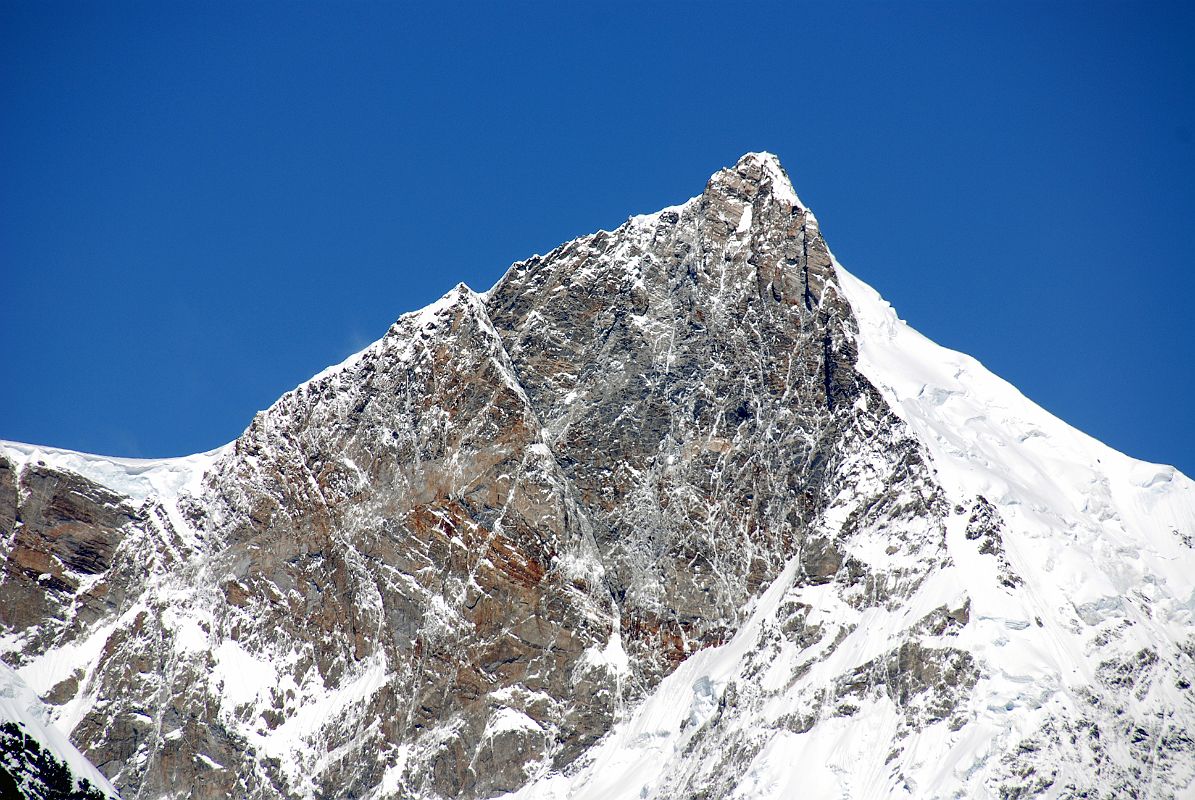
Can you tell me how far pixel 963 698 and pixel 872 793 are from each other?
1332 centimetres

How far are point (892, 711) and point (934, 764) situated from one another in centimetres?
828

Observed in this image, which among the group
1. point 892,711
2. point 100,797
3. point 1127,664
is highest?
point 1127,664

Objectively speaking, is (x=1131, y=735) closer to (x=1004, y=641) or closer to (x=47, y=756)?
(x=1004, y=641)

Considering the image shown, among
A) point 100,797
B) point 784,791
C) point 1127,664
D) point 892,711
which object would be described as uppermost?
point 1127,664

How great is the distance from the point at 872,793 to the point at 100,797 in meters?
75.2

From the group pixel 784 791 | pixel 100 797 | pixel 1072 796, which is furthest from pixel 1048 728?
pixel 100 797

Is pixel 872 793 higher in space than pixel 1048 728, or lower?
lower

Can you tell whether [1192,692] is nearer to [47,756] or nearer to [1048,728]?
[1048,728]

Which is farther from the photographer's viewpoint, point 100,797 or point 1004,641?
point 1004,641

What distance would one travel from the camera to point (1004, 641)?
199 m

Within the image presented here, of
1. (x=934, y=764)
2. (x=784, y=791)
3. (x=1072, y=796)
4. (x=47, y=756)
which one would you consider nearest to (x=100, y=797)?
(x=47, y=756)

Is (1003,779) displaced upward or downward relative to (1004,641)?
downward

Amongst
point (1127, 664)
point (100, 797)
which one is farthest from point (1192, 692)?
point (100, 797)

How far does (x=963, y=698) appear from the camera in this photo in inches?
7721
